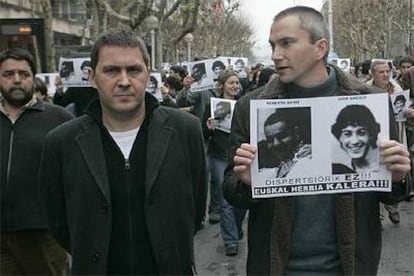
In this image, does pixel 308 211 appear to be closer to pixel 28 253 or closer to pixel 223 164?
pixel 28 253

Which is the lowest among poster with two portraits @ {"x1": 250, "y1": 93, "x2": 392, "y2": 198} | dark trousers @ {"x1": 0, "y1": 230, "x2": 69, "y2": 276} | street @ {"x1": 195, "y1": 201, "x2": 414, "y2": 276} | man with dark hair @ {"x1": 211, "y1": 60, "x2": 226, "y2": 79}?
street @ {"x1": 195, "y1": 201, "x2": 414, "y2": 276}

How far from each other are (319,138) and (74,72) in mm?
6622

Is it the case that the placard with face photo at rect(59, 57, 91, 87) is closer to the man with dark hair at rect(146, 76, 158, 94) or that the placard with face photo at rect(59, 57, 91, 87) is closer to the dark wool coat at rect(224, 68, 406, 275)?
the man with dark hair at rect(146, 76, 158, 94)

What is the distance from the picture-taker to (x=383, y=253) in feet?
23.6

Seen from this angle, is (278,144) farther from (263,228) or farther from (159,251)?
(159,251)

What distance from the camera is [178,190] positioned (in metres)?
2.99

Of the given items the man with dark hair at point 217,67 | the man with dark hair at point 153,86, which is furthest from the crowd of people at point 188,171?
the man with dark hair at point 217,67

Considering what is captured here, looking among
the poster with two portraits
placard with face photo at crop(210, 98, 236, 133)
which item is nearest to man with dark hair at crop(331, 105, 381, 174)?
the poster with two portraits

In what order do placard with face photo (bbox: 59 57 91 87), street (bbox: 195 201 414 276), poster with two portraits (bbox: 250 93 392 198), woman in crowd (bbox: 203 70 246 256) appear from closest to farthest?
poster with two portraits (bbox: 250 93 392 198) → street (bbox: 195 201 414 276) → woman in crowd (bbox: 203 70 246 256) → placard with face photo (bbox: 59 57 91 87)

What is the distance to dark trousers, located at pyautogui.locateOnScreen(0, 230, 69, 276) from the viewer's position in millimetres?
4379

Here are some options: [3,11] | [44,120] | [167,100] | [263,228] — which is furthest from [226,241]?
[3,11]

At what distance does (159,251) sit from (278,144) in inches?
27.1

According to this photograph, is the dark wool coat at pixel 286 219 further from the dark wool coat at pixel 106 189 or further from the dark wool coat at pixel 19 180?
the dark wool coat at pixel 19 180

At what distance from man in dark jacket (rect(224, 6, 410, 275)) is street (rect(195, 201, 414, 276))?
147 inches
